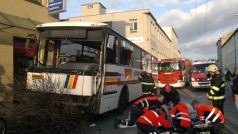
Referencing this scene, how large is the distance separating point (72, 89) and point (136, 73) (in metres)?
6.35

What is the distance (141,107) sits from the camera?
30.9 ft

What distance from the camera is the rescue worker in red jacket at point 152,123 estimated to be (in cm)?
808

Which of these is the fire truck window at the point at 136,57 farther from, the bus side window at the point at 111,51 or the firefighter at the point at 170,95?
the firefighter at the point at 170,95

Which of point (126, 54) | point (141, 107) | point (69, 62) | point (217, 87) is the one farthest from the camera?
point (126, 54)

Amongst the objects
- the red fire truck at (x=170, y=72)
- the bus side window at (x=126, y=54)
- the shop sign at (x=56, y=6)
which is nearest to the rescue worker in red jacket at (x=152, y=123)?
the bus side window at (x=126, y=54)

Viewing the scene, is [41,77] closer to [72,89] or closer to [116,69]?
[72,89]

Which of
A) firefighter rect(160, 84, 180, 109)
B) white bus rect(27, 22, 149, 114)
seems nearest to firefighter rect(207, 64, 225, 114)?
firefighter rect(160, 84, 180, 109)

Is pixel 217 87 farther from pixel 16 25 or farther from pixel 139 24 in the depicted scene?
pixel 139 24

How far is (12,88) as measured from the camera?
8469mm

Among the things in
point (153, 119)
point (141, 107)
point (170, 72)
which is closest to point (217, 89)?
point (141, 107)

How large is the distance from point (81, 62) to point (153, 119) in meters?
3.37

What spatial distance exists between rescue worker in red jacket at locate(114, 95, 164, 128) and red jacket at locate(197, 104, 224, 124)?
118cm

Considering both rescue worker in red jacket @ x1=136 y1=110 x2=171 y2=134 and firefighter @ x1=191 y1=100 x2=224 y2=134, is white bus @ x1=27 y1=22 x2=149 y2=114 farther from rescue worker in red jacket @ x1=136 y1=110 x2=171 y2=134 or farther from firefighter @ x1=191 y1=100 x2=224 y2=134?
firefighter @ x1=191 y1=100 x2=224 y2=134

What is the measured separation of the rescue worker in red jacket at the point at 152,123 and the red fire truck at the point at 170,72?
17377 millimetres
